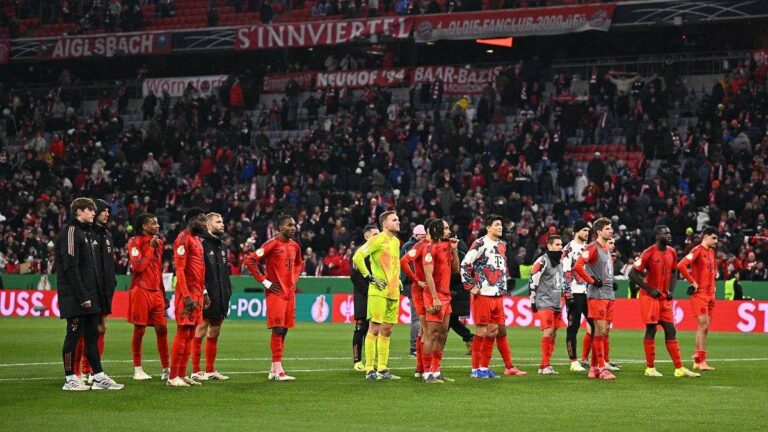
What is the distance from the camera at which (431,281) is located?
59.2 ft

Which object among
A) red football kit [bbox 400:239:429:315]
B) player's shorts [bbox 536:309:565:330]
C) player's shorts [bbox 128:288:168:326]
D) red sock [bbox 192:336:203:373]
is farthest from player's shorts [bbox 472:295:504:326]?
player's shorts [bbox 128:288:168:326]

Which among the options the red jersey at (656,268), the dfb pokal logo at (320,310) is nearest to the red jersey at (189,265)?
the red jersey at (656,268)

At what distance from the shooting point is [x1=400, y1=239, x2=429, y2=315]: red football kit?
60.8ft

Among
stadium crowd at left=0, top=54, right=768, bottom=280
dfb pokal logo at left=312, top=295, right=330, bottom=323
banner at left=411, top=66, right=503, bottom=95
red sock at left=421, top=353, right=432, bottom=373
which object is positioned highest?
banner at left=411, top=66, right=503, bottom=95

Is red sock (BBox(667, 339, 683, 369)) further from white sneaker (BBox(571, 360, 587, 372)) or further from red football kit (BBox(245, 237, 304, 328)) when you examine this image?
red football kit (BBox(245, 237, 304, 328))

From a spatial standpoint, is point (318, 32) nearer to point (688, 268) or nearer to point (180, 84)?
point (180, 84)

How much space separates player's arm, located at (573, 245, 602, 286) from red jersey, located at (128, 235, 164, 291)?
6.11m

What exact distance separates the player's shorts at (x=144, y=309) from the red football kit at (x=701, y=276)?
27.8ft

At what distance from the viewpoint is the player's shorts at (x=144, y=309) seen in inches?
708

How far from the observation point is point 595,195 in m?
40.4

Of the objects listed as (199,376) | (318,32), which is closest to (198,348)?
(199,376)

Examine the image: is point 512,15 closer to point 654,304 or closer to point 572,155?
point 572,155

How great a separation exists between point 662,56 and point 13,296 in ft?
79.4

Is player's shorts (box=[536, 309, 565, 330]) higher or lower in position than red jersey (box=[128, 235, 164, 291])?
lower
